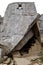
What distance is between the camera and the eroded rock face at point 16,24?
30.2 feet

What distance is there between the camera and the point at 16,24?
1005 cm

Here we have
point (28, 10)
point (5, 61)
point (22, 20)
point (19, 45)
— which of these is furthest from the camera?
point (28, 10)

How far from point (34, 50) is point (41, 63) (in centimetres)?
137

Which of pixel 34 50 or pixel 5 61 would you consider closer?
pixel 5 61

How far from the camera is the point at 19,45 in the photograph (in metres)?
9.27

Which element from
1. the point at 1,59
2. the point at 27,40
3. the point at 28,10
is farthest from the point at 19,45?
the point at 28,10

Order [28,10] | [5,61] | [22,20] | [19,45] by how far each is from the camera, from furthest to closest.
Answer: [28,10], [22,20], [19,45], [5,61]

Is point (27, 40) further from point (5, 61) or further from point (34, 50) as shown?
point (5, 61)

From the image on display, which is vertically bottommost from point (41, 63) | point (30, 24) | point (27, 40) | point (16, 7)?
point (41, 63)

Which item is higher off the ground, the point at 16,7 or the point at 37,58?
the point at 16,7

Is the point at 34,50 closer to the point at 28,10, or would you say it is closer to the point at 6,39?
the point at 6,39

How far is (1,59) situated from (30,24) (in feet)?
6.72

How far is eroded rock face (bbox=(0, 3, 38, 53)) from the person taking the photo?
9214 millimetres

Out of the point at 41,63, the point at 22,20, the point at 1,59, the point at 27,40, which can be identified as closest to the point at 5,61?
the point at 1,59
